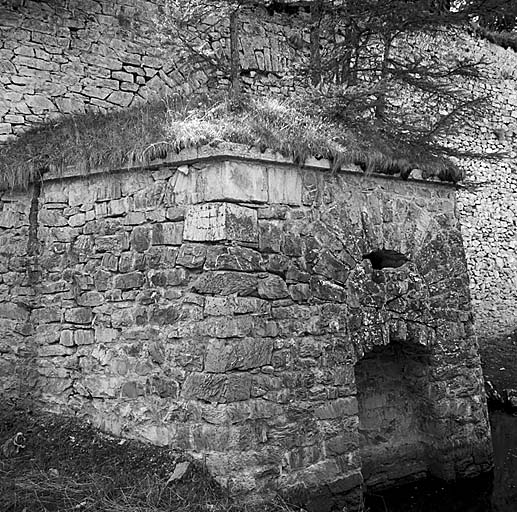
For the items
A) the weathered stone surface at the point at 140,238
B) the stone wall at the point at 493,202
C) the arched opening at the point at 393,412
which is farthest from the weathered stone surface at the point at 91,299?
the stone wall at the point at 493,202

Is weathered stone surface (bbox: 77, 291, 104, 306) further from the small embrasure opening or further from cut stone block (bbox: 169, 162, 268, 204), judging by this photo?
the small embrasure opening

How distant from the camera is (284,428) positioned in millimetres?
5078

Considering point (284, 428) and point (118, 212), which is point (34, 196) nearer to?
point (118, 212)

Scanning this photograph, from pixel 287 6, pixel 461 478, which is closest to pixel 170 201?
pixel 461 478

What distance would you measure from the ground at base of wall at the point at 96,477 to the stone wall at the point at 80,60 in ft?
11.8

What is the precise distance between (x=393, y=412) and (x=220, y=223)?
303 centimetres

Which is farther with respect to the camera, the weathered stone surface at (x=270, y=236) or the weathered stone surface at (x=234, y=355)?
the weathered stone surface at (x=270, y=236)

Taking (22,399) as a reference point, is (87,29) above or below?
above

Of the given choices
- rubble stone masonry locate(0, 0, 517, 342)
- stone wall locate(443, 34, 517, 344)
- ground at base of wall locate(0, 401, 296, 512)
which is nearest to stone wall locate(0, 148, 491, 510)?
ground at base of wall locate(0, 401, 296, 512)

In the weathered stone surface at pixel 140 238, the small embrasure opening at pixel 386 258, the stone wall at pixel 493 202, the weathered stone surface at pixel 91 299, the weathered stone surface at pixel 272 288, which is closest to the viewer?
the weathered stone surface at pixel 272 288

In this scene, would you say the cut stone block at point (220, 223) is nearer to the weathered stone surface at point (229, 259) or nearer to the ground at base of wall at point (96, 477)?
the weathered stone surface at point (229, 259)

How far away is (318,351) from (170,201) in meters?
1.76

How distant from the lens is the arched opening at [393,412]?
6.39 m

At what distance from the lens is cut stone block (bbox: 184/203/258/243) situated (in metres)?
4.94
